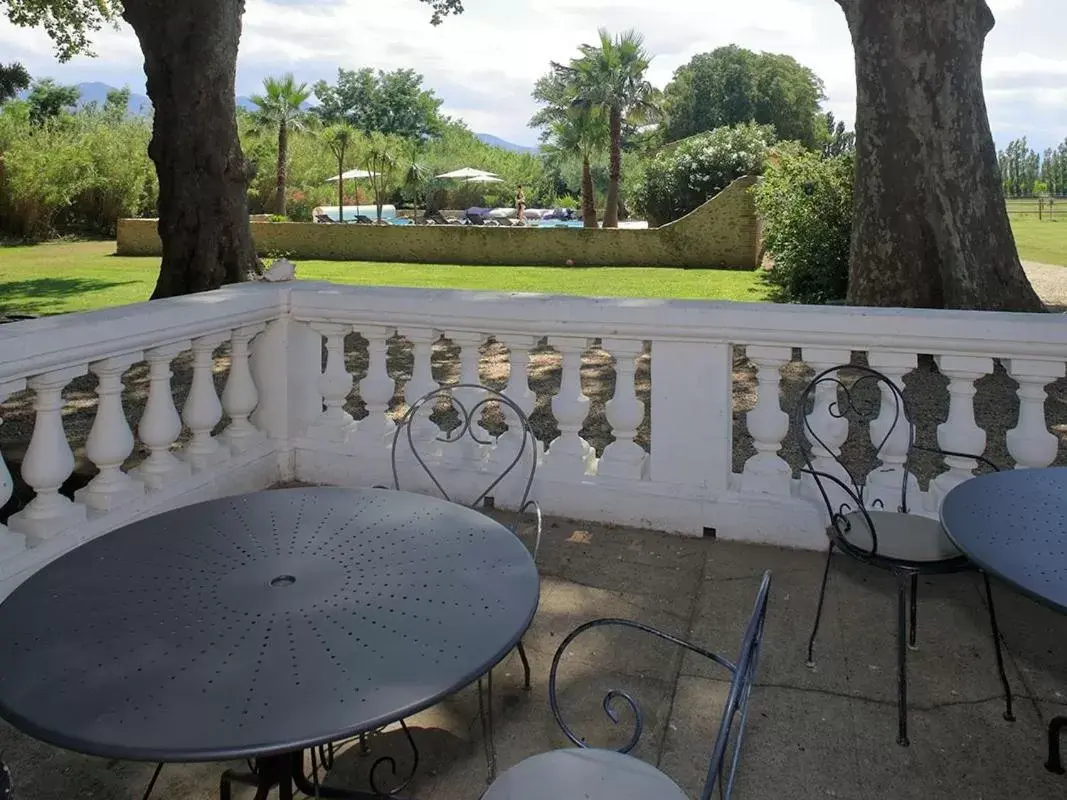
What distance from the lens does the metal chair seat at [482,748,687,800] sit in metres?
1.47

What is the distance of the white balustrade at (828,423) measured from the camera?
3.25 m

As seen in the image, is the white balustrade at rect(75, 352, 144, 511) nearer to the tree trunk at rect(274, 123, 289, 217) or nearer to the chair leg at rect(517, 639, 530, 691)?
the chair leg at rect(517, 639, 530, 691)

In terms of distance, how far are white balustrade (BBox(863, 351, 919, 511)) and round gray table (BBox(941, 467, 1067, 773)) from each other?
0.83m

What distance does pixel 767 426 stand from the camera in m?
3.39

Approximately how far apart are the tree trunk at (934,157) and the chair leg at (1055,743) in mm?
5373

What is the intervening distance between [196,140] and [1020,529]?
8.61m

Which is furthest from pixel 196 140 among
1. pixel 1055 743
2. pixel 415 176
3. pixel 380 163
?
pixel 415 176

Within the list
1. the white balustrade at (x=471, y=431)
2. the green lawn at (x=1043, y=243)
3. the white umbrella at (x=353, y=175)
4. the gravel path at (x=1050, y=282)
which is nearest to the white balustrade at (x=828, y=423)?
the white balustrade at (x=471, y=431)

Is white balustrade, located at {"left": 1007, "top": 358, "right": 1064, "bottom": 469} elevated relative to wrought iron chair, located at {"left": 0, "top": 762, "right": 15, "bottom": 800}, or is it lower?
elevated

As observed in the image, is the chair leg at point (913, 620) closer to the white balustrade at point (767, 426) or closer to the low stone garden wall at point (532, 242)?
the white balustrade at point (767, 426)

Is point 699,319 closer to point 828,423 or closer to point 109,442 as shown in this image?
point 828,423

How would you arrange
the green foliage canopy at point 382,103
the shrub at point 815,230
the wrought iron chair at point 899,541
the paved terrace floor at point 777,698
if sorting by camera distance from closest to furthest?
the paved terrace floor at point 777,698 → the wrought iron chair at point 899,541 → the shrub at point 815,230 → the green foliage canopy at point 382,103

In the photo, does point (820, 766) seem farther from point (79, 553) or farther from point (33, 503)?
point (33, 503)

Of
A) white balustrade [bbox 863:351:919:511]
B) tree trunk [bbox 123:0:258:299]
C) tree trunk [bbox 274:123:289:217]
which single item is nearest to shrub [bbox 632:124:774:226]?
tree trunk [bbox 274:123:289:217]
